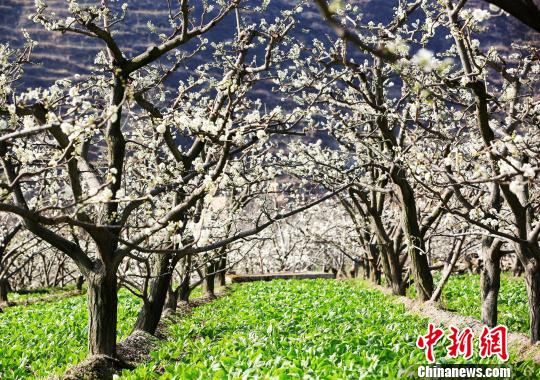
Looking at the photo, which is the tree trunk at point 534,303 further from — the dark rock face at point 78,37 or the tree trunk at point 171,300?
the dark rock face at point 78,37

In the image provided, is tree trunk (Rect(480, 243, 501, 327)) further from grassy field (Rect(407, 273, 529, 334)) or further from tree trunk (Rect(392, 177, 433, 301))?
tree trunk (Rect(392, 177, 433, 301))

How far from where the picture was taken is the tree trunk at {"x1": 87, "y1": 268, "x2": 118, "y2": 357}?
335 inches

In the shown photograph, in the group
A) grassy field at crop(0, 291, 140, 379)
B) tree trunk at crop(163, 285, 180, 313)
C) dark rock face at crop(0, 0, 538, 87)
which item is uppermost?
dark rock face at crop(0, 0, 538, 87)

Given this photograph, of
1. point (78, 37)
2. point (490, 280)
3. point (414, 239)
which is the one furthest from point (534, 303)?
point (78, 37)

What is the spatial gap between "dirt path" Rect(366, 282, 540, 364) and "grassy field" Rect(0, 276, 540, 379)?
0.38 meters

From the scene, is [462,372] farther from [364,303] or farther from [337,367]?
[364,303]

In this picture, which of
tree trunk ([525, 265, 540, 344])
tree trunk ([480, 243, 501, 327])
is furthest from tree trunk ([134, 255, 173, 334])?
tree trunk ([525, 265, 540, 344])

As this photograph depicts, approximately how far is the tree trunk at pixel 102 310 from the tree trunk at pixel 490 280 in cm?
637

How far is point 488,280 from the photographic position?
10.8 m

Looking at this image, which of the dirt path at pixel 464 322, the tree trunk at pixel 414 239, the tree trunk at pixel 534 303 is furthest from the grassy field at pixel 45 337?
the tree trunk at pixel 534 303

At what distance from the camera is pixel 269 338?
8.91 meters

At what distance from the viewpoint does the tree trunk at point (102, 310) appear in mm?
8500

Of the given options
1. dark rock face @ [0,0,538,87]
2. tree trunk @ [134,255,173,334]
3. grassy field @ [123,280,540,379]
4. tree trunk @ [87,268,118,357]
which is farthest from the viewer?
dark rock face @ [0,0,538,87]

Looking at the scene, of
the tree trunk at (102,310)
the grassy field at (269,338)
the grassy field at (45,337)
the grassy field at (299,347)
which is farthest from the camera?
the grassy field at (45,337)
